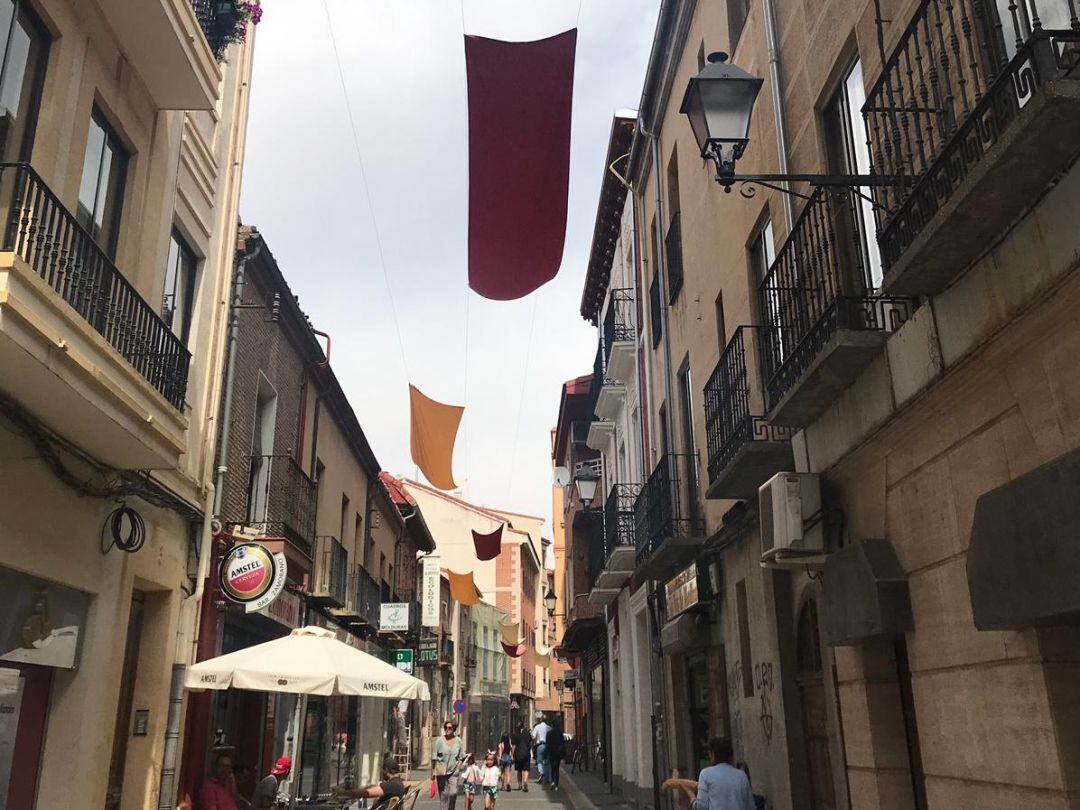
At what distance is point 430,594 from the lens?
3734 centimetres

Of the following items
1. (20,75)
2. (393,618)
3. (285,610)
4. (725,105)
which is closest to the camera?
(725,105)

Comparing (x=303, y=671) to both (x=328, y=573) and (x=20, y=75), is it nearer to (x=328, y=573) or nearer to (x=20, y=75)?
(x=20, y=75)

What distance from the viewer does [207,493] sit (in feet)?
35.8

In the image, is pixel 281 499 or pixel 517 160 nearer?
pixel 517 160

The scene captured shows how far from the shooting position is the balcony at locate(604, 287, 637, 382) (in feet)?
59.6

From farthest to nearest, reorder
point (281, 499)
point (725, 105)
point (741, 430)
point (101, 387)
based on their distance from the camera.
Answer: point (281, 499) < point (741, 430) < point (101, 387) < point (725, 105)

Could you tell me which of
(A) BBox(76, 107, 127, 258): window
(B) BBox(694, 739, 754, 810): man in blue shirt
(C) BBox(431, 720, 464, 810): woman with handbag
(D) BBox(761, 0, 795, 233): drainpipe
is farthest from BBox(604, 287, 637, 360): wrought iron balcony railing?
(B) BBox(694, 739, 754, 810): man in blue shirt

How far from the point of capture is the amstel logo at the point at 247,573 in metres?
11.0

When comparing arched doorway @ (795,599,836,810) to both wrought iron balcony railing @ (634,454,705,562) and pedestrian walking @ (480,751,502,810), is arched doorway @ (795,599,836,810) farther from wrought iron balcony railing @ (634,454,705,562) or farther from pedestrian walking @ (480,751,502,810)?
pedestrian walking @ (480,751,502,810)

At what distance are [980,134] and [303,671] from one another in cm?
823

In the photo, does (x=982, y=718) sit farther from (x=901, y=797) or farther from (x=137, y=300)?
(x=137, y=300)

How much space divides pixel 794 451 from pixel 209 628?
299 inches

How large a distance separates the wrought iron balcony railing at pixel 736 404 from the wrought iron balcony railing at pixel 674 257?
374cm

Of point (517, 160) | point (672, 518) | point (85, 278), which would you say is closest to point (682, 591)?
point (672, 518)
